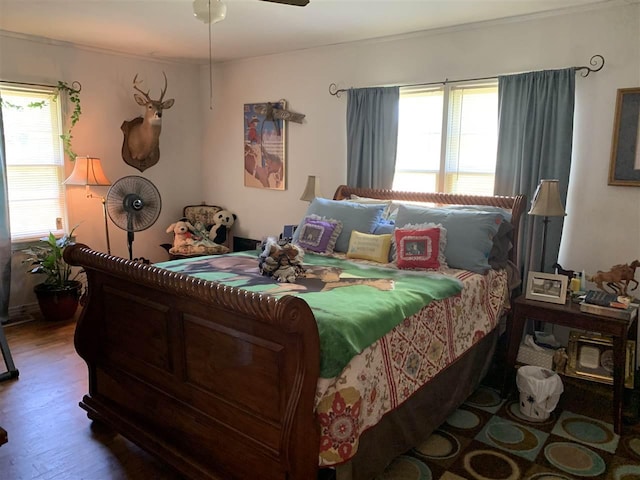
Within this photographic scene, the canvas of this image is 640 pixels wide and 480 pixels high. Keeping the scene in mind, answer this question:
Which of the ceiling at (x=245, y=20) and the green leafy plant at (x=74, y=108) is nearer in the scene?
the ceiling at (x=245, y=20)

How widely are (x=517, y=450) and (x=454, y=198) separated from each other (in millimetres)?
1782

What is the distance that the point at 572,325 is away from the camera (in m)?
2.69

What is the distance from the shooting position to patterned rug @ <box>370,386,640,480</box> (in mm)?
2205

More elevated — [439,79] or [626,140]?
[439,79]

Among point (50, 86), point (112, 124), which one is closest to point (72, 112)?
point (50, 86)

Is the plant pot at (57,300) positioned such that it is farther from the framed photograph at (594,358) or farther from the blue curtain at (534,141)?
the framed photograph at (594,358)

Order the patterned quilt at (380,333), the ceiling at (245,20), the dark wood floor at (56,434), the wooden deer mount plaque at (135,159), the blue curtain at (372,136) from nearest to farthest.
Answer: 1. the patterned quilt at (380,333)
2. the dark wood floor at (56,434)
3. the ceiling at (245,20)
4. the blue curtain at (372,136)
5. the wooden deer mount plaque at (135,159)

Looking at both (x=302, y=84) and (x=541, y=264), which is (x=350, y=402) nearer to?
(x=541, y=264)

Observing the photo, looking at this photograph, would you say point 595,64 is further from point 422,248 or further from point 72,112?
point 72,112

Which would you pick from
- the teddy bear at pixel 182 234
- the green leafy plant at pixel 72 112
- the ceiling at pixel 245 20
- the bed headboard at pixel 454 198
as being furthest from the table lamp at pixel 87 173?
the bed headboard at pixel 454 198

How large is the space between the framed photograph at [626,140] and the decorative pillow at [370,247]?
4.92 ft

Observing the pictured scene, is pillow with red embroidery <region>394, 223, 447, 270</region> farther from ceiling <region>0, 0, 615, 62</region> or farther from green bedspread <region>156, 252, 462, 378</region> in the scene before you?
ceiling <region>0, 0, 615, 62</region>

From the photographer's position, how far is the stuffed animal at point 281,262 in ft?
8.54

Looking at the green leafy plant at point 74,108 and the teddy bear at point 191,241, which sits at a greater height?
the green leafy plant at point 74,108
